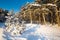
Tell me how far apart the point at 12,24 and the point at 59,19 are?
139cm

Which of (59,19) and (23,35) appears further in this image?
(59,19)

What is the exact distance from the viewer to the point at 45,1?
14.4 feet

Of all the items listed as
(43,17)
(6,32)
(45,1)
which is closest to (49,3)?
(45,1)

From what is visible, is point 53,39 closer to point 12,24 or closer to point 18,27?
point 18,27

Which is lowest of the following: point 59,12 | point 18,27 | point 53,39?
point 53,39

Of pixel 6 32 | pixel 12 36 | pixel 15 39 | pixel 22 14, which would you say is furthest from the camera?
pixel 22 14

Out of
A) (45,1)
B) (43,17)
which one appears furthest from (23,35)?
(45,1)

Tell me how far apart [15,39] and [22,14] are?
5.87 feet

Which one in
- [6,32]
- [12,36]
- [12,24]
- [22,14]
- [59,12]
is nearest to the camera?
[12,36]

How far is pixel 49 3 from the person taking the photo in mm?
4305

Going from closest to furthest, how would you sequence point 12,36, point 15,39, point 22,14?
point 15,39 < point 12,36 < point 22,14

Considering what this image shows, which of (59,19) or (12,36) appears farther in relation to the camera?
(59,19)

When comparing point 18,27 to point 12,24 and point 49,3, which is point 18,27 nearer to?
point 12,24

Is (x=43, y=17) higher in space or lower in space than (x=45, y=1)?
lower
